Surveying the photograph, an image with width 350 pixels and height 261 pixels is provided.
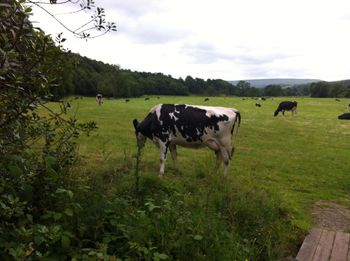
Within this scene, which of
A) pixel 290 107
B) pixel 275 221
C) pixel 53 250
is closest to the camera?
pixel 53 250

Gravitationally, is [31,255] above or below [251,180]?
above

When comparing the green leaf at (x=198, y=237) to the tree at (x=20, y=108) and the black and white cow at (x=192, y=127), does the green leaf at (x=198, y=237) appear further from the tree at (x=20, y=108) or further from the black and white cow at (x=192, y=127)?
the black and white cow at (x=192, y=127)

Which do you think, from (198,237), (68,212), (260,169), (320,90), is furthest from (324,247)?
(320,90)

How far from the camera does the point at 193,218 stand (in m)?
5.34

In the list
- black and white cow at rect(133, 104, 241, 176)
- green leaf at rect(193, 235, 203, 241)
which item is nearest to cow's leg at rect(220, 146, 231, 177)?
black and white cow at rect(133, 104, 241, 176)

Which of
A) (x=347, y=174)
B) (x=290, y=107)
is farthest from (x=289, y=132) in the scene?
(x=290, y=107)

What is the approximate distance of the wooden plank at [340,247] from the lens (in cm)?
529

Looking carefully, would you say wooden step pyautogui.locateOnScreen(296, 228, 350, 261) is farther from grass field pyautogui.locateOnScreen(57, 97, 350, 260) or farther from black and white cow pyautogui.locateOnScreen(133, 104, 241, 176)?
black and white cow pyautogui.locateOnScreen(133, 104, 241, 176)

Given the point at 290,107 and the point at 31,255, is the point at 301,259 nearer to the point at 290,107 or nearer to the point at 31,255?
the point at 31,255

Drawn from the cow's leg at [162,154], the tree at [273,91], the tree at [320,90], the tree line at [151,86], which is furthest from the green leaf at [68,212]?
the tree at [273,91]

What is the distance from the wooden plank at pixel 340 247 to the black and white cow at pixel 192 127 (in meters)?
3.84

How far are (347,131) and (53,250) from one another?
26.3m

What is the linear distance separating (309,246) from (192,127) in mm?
4629

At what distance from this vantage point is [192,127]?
9477 millimetres
